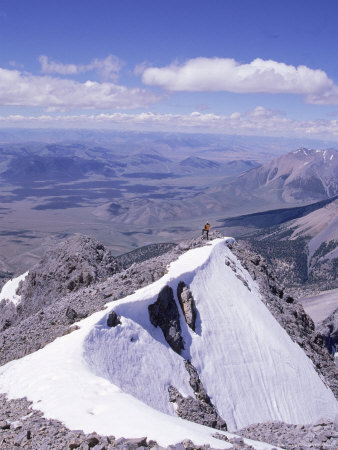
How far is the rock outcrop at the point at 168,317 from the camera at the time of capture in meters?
30.0

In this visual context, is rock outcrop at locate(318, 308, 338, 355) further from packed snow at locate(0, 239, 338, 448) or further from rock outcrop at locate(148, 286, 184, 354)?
rock outcrop at locate(148, 286, 184, 354)

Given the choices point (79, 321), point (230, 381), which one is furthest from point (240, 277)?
point (79, 321)

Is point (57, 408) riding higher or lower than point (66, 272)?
higher

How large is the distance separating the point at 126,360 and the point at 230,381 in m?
9.77

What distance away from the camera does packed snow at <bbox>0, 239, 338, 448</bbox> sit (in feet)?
55.7

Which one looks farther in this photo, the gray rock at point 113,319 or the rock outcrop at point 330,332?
the rock outcrop at point 330,332

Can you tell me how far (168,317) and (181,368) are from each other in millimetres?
4356

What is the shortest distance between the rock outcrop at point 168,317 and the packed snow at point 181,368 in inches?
18.6

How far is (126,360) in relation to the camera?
25.2 meters

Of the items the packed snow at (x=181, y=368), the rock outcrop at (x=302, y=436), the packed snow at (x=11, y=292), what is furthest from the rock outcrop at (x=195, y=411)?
the packed snow at (x=11, y=292)

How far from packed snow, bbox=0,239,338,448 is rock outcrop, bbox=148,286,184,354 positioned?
472mm

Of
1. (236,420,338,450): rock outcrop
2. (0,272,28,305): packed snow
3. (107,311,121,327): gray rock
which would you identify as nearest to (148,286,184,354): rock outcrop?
(107,311,121,327): gray rock

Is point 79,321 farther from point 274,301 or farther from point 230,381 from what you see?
point 274,301

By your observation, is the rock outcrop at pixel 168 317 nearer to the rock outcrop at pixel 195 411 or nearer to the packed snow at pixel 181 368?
the packed snow at pixel 181 368
